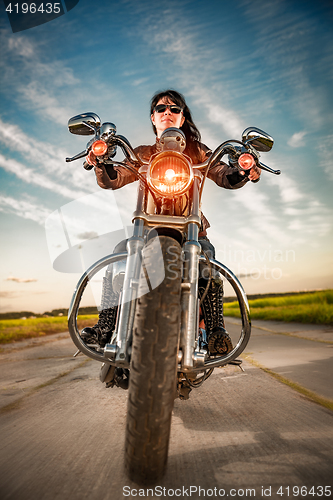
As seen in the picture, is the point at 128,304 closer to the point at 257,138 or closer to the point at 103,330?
the point at 103,330

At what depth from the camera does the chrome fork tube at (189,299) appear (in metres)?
1.32

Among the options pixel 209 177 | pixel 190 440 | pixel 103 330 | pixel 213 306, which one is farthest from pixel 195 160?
pixel 190 440

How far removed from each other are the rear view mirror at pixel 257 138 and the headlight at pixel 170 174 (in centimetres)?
51

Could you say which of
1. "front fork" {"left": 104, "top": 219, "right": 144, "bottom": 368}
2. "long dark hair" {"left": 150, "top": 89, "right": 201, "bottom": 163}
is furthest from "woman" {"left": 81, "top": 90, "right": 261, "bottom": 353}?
"front fork" {"left": 104, "top": 219, "right": 144, "bottom": 368}

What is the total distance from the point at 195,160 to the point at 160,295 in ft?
5.56

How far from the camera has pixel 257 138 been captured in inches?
68.8

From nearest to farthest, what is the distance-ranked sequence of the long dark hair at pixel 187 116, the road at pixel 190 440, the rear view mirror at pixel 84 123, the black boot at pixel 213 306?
the road at pixel 190 440 → the rear view mirror at pixel 84 123 → the black boot at pixel 213 306 → the long dark hair at pixel 187 116

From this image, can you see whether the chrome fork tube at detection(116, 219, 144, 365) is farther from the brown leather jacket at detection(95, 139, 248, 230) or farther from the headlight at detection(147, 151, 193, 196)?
the brown leather jacket at detection(95, 139, 248, 230)

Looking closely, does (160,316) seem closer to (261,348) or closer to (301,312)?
(261,348)

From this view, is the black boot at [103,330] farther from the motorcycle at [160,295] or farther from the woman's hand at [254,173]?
the woman's hand at [254,173]

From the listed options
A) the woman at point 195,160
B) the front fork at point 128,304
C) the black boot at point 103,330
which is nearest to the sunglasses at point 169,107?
the woman at point 195,160

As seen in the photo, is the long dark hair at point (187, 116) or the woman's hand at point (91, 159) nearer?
the woman's hand at point (91, 159)

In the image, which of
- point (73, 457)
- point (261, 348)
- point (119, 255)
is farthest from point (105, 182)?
point (261, 348)

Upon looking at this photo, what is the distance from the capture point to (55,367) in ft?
11.2
